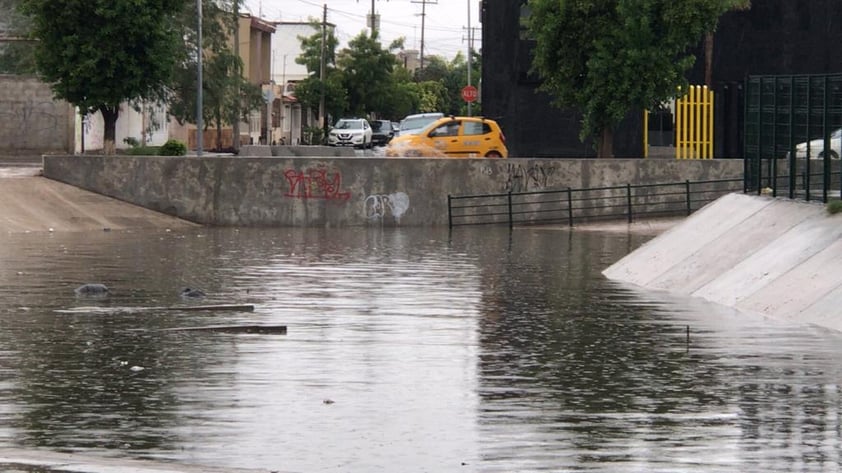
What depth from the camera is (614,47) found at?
4838 cm

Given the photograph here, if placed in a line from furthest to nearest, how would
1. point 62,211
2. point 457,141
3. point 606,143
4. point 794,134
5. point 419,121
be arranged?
point 419,121
point 457,141
point 606,143
point 62,211
point 794,134

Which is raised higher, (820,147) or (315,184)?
(820,147)

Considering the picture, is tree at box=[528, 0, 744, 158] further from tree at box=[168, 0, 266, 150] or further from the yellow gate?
tree at box=[168, 0, 266, 150]

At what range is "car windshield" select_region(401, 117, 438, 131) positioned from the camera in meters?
64.4

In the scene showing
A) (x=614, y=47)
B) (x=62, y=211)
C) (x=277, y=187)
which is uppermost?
(x=614, y=47)

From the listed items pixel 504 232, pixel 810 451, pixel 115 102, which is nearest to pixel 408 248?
pixel 504 232

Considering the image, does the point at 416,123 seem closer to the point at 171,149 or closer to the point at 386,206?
the point at 171,149

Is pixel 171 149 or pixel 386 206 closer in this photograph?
pixel 386 206

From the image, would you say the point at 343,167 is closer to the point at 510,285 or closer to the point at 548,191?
the point at 548,191

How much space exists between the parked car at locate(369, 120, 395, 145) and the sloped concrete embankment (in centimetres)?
6718

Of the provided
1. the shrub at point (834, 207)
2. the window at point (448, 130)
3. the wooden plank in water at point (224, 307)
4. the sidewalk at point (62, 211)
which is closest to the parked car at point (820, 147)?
the shrub at point (834, 207)

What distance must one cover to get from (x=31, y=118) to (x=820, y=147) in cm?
3653

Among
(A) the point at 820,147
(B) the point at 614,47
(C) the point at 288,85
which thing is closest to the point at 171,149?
(B) the point at 614,47

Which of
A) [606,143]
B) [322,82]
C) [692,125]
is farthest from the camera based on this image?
[322,82]
